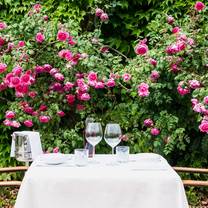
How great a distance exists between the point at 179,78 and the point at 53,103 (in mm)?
1290

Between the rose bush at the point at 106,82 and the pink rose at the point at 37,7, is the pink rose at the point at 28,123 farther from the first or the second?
the pink rose at the point at 37,7

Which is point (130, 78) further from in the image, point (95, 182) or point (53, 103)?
point (95, 182)

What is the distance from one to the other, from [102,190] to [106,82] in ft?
8.30

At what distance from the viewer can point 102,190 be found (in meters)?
2.59

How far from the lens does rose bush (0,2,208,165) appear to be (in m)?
4.88

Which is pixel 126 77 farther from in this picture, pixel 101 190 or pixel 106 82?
pixel 101 190

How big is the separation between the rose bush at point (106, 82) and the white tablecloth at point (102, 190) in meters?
2.14

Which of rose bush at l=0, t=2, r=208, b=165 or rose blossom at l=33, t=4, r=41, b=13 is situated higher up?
rose blossom at l=33, t=4, r=41, b=13

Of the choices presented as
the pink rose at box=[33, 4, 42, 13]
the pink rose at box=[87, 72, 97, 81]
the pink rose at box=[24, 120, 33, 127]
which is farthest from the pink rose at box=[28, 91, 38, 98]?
the pink rose at box=[33, 4, 42, 13]

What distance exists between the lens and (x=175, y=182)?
2568 millimetres

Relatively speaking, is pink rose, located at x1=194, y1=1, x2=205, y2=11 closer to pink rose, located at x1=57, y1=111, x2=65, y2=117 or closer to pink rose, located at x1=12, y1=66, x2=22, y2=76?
pink rose, located at x1=57, y1=111, x2=65, y2=117

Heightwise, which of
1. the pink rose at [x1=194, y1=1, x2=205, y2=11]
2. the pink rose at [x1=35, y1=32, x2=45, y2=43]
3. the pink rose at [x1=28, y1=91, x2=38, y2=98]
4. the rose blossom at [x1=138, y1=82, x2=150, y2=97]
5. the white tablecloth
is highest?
the pink rose at [x1=194, y1=1, x2=205, y2=11]

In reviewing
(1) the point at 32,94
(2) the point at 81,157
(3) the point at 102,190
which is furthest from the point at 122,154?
(1) the point at 32,94

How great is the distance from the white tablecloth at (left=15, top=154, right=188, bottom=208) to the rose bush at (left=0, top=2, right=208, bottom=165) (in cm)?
214
